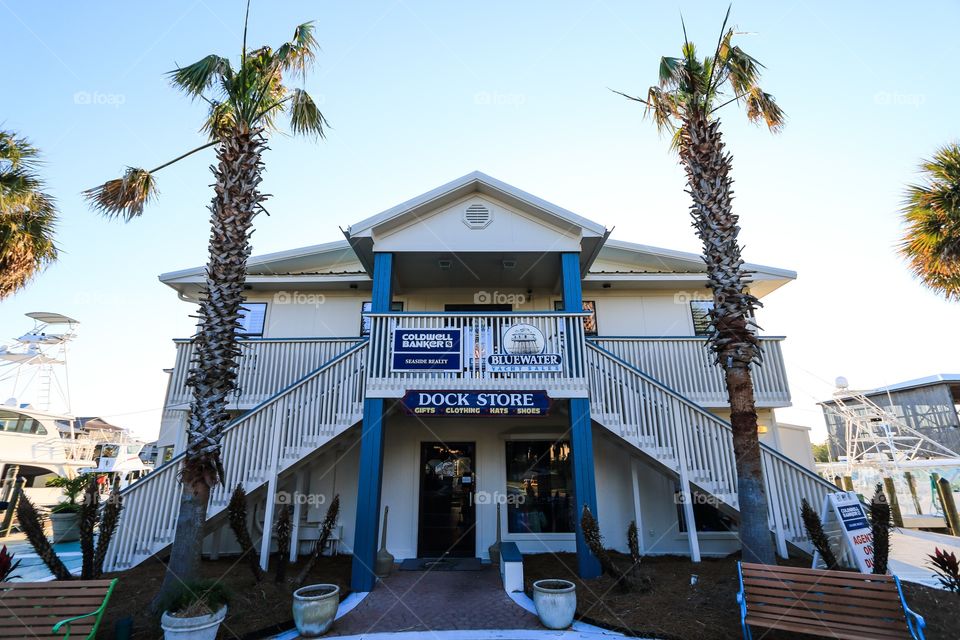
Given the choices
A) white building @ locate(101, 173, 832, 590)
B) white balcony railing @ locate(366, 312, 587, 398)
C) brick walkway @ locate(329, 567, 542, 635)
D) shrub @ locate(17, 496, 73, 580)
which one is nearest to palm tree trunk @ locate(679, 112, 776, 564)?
→ white building @ locate(101, 173, 832, 590)

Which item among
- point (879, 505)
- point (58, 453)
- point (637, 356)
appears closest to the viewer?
point (879, 505)

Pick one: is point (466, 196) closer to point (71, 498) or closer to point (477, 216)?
point (477, 216)

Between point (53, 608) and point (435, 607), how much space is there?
4877mm

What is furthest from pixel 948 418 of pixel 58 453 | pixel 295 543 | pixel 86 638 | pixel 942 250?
pixel 58 453

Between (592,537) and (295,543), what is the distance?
630cm

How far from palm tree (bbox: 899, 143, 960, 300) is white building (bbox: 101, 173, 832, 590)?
2.85 meters

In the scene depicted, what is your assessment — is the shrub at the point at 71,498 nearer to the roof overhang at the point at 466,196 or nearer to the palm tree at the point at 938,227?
the roof overhang at the point at 466,196

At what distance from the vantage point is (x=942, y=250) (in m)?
9.54

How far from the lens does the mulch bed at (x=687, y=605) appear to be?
19.4 ft

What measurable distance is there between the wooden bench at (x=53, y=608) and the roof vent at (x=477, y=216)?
8.71 meters

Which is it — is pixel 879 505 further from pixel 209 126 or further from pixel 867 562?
pixel 209 126

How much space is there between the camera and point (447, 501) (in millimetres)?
11234

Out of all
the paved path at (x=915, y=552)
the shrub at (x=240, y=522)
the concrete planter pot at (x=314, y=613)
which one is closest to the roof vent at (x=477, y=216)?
the shrub at (x=240, y=522)

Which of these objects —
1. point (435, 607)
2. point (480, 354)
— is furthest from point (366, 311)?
point (435, 607)
